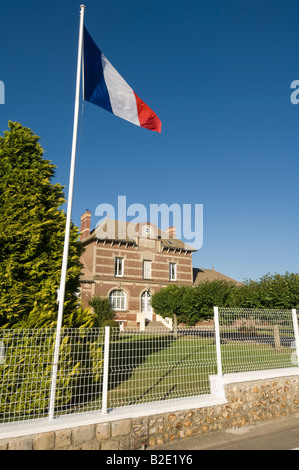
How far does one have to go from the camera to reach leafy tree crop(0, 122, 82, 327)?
5672 mm

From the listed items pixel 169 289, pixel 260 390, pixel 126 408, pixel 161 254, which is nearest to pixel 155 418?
pixel 126 408

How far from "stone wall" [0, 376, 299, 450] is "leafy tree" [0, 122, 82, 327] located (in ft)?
6.57

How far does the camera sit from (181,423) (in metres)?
5.07

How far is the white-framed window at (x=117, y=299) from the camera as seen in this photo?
108 feet

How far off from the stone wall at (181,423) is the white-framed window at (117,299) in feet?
88.9

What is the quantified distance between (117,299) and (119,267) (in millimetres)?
3592

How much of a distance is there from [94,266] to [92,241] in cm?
291

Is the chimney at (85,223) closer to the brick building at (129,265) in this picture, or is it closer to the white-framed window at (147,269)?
the brick building at (129,265)

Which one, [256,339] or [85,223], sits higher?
[85,223]

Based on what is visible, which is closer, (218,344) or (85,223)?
(218,344)

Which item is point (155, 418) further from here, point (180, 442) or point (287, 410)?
point (287, 410)

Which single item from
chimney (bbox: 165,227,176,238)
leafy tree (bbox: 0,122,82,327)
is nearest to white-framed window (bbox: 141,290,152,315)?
chimney (bbox: 165,227,176,238)

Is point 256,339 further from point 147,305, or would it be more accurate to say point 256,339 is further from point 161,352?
point 147,305

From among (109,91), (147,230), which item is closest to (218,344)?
(109,91)
